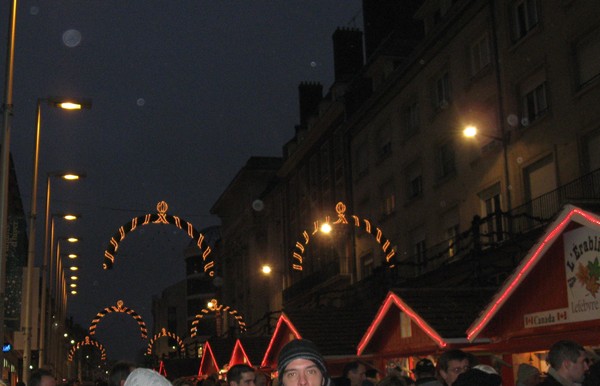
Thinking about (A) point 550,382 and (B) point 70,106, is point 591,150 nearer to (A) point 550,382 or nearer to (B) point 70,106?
(B) point 70,106

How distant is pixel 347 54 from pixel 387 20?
5.57 meters

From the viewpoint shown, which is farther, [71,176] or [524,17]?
[71,176]

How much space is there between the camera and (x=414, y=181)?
33125 mm

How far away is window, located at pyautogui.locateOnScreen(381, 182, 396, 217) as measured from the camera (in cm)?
3515

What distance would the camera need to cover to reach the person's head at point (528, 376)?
8249mm

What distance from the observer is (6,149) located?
15438 mm

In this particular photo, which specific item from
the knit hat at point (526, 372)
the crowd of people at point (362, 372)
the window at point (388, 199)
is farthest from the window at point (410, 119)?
the knit hat at point (526, 372)

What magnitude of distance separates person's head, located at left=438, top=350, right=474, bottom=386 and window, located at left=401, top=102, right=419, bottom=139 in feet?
78.4

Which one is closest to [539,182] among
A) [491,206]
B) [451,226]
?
[491,206]

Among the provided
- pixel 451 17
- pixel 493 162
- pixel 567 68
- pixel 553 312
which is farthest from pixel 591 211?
pixel 451 17

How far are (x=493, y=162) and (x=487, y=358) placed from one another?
11.5 meters

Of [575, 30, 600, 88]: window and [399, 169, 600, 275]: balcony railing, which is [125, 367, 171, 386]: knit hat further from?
[575, 30, 600, 88]: window

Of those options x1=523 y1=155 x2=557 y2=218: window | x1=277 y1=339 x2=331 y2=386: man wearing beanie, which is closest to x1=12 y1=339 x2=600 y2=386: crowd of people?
x1=277 y1=339 x2=331 y2=386: man wearing beanie

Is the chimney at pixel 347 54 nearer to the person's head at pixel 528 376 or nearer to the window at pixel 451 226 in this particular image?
Result: the window at pixel 451 226
